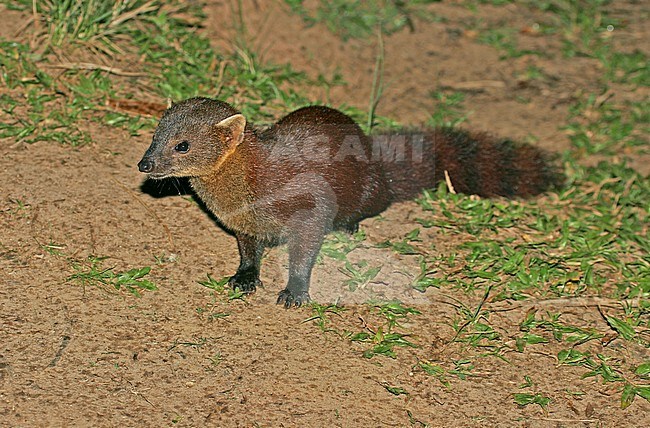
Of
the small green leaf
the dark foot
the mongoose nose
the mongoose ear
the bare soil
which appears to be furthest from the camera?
the dark foot

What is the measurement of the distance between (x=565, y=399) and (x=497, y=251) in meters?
1.24

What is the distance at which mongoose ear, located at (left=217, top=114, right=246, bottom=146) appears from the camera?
4.58 metres

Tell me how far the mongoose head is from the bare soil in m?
0.59

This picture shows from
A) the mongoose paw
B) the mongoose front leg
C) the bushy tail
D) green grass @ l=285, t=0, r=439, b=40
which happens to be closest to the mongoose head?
the mongoose front leg

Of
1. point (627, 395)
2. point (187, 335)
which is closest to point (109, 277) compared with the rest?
point (187, 335)

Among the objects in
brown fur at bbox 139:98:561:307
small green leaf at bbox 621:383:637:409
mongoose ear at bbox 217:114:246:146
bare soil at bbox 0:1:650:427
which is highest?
mongoose ear at bbox 217:114:246:146

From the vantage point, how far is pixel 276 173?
4.74 metres

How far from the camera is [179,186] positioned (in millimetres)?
5512

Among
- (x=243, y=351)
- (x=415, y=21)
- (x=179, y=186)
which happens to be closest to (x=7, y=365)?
(x=243, y=351)

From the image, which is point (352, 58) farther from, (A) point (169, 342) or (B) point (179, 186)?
(A) point (169, 342)

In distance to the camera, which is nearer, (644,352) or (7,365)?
(7,365)

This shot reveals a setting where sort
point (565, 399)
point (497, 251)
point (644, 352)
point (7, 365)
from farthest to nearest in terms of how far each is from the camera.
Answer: point (497, 251) < point (644, 352) < point (565, 399) < point (7, 365)

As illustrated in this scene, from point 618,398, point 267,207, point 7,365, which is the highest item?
point 267,207

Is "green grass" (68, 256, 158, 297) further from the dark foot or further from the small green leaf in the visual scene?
the small green leaf
